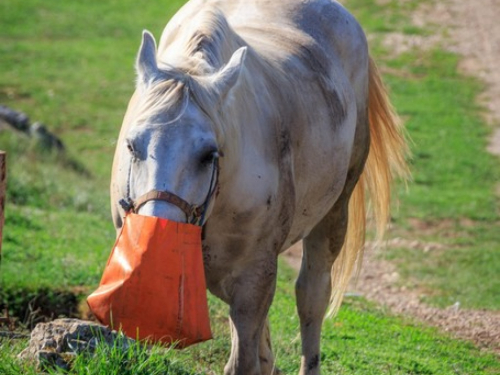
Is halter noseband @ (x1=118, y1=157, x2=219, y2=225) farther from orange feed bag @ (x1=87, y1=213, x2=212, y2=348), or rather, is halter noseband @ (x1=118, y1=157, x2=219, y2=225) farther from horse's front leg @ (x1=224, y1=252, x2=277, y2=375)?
horse's front leg @ (x1=224, y1=252, x2=277, y2=375)

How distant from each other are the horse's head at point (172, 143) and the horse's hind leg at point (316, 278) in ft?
6.46

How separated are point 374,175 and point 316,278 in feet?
3.59

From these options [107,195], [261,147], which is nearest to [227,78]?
[261,147]

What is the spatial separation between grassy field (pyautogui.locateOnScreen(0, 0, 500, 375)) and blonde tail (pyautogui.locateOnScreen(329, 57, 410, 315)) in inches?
19.3

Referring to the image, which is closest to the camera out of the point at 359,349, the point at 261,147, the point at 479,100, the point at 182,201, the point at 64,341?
the point at 182,201

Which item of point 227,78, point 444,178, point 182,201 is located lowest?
→ point 444,178

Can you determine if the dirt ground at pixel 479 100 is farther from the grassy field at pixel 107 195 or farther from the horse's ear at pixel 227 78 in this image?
the horse's ear at pixel 227 78

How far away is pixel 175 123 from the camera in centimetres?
387

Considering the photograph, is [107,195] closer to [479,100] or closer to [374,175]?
[374,175]

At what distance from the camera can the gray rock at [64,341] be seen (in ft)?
14.6

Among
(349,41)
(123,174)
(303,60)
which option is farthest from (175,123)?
(349,41)

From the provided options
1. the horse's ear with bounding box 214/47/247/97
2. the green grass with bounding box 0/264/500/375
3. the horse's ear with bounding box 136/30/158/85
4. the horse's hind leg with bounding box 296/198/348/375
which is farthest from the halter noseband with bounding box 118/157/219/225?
the horse's hind leg with bounding box 296/198/348/375

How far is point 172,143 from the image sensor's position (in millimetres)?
3834

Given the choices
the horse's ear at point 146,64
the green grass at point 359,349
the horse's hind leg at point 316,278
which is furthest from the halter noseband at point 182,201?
the horse's hind leg at point 316,278
